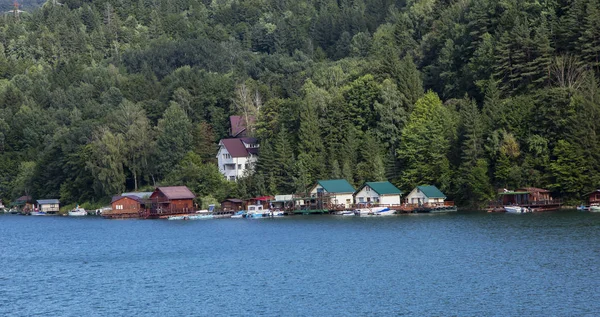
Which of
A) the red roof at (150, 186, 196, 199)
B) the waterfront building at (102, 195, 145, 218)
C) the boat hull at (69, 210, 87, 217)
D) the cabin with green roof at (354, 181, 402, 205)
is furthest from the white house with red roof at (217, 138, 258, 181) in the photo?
the cabin with green roof at (354, 181, 402, 205)

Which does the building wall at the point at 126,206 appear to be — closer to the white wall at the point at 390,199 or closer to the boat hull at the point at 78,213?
the boat hull at the point at 78,213

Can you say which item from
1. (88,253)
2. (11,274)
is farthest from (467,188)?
(11,274)

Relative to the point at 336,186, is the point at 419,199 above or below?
below

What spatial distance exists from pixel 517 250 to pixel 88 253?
30476 millimetres

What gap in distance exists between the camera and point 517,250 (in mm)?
48750

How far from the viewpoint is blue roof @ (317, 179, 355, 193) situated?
281ft

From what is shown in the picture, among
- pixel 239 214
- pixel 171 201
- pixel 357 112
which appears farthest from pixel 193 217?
pixel 357 112

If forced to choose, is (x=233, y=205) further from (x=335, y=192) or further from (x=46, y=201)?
(x=46, y=201)

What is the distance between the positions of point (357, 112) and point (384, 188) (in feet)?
45.2

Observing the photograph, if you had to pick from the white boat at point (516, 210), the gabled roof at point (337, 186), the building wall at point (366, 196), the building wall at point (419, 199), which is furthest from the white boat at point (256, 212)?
the white boat at point (516, 210)

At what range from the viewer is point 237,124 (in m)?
112

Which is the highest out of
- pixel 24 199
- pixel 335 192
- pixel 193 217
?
pixel 24 199

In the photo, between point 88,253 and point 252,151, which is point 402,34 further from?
point 88,253

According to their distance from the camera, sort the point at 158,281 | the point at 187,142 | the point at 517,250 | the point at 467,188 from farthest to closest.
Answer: the point at 187,142 < the point at 467,188 < the point at 517,250 < the point at 158,281
